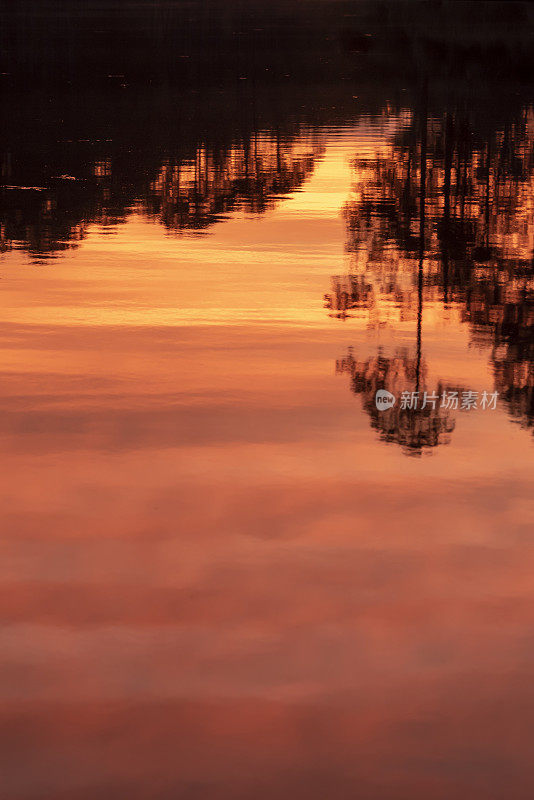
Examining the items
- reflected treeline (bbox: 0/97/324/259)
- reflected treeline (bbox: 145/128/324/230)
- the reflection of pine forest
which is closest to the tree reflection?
the reflection of pine forest

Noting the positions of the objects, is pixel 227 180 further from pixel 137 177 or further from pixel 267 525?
pixel 267 525

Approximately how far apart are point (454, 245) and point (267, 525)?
544 inches

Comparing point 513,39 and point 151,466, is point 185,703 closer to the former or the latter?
point 151,466

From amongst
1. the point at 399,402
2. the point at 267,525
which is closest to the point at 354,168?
the point at 399,402

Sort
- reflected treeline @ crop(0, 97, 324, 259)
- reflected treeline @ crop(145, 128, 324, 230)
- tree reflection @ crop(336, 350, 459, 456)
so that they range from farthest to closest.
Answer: reflected treeline @ crop(145, 128, 324, 230) < reflected treeline @ crop(0, 97, 324, 259) < tree reflection @ crop(336, 350, 459, 456)

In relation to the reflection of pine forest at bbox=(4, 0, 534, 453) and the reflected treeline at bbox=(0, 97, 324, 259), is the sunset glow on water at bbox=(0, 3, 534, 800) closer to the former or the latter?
the reflection of pine forest at bbox=(4, 0, 534, 453)

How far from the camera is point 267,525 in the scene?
395 inches

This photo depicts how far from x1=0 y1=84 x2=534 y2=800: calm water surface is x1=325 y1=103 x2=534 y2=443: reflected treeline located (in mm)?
99

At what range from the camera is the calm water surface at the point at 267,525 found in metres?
7.07

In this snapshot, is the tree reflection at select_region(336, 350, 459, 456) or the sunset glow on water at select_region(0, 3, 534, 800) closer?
the sunset glow on water at select_region(0, 3, 534, 800)

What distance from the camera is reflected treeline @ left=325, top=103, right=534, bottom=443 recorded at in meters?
16.7

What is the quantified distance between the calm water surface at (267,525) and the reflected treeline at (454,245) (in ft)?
0.32

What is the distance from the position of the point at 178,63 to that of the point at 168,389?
8395 centimetres

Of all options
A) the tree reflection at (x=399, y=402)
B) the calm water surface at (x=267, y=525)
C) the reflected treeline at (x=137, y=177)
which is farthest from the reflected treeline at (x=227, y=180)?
the tree reflection at (x=399, y=402)
